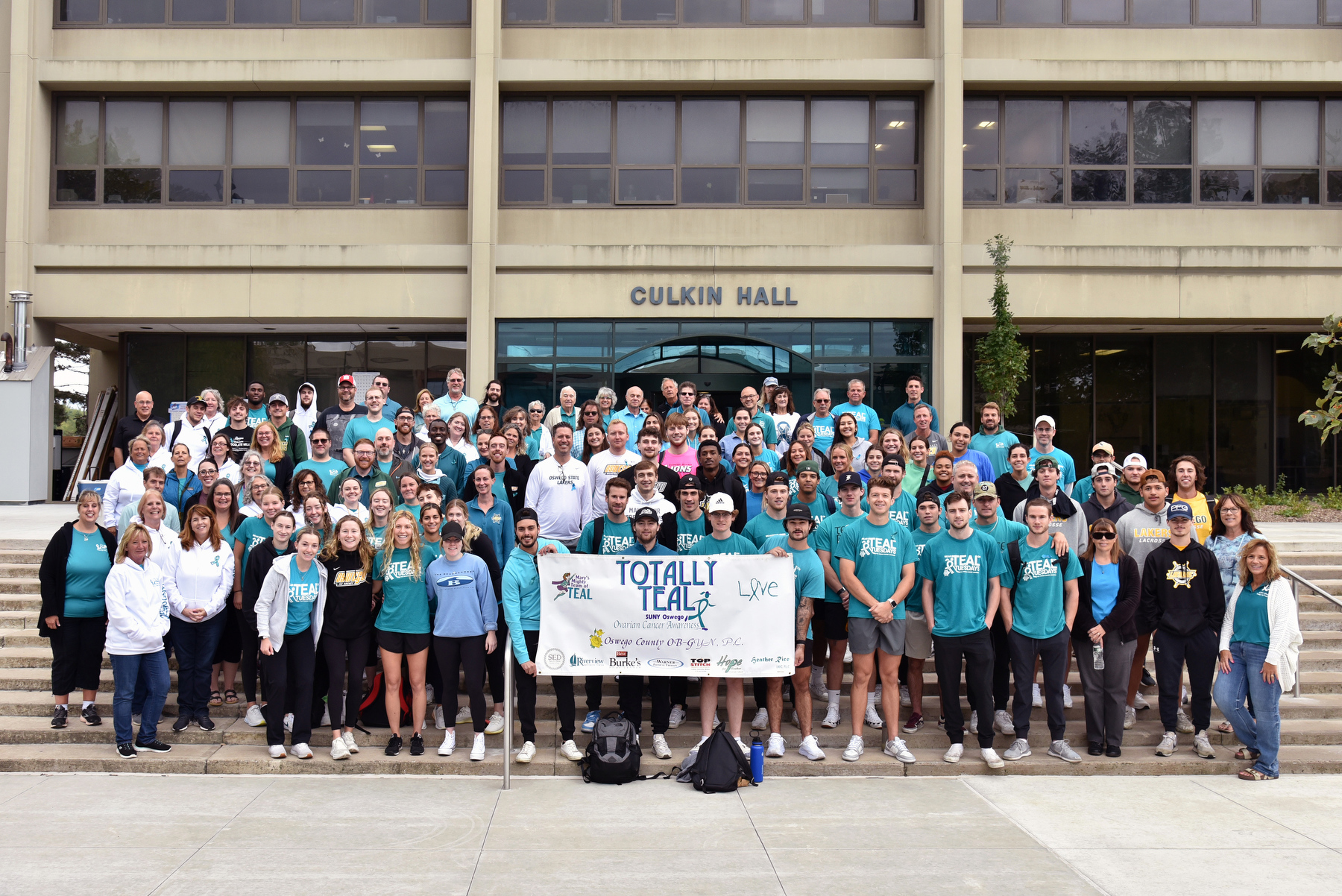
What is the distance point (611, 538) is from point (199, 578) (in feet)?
11.7

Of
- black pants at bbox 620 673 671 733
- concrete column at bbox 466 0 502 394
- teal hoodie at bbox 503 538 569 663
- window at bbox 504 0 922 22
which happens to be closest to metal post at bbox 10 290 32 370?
concrete column at bbox 466 0 502 394

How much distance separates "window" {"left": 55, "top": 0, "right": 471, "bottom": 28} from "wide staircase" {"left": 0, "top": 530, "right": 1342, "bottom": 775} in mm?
14670

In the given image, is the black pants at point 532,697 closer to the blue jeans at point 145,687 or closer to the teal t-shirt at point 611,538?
the teal t-shirt at point 611,538

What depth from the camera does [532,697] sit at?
823cm

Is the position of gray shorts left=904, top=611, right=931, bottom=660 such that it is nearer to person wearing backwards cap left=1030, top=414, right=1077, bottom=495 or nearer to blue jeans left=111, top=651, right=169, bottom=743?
person wearing backwards cap left=1030, top=414, right=1077, bottom=495

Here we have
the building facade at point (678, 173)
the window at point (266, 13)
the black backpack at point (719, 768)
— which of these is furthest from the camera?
the window at point (266, 13)

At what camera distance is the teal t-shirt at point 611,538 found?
853cm

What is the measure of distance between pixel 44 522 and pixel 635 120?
42.3 ft

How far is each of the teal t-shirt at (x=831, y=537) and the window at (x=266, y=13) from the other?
1561cm

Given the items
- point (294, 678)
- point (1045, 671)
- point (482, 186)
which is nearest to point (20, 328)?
point (482, 186)

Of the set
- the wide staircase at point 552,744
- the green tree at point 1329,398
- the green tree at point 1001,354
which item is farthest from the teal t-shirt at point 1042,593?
the green tree at point 1329,398

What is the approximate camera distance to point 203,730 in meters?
8.39

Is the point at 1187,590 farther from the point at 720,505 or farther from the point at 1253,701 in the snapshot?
the point at 720,505

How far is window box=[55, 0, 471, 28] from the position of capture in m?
19.8
